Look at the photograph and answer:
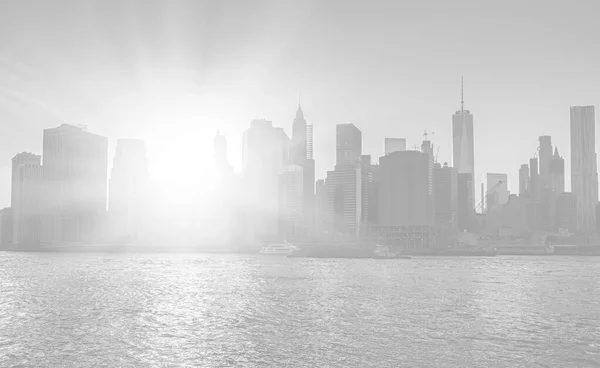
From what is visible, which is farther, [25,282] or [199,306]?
[25,282]

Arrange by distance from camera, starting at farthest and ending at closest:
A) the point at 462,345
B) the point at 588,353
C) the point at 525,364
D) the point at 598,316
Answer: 1. the point at 598,316
2. the point at 462,345
3. the point at 588,353
4. the point at 525,364

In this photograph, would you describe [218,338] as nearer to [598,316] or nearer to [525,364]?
[525,364]

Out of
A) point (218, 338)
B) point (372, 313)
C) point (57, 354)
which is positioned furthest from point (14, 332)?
point (372, 313)

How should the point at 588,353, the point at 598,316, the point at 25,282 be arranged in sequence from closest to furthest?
the point at 588,353 → the point at 598,316 → the point at 25,282

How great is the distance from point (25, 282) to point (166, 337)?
85475 mm

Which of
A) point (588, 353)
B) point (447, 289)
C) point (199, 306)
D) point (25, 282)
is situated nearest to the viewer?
point (588, 353)

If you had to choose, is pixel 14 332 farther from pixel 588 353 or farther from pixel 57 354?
pixel 588 353

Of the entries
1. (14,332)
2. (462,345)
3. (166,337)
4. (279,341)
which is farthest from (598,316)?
(14,332)

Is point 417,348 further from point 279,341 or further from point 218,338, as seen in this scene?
point 218,338

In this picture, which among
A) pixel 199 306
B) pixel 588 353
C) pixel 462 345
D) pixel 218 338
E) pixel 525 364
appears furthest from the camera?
pixel 199 306

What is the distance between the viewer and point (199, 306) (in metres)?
79.5

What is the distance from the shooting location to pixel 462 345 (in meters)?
50.0

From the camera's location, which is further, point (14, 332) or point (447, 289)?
point (447, 289)

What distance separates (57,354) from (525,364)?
39.2 m
